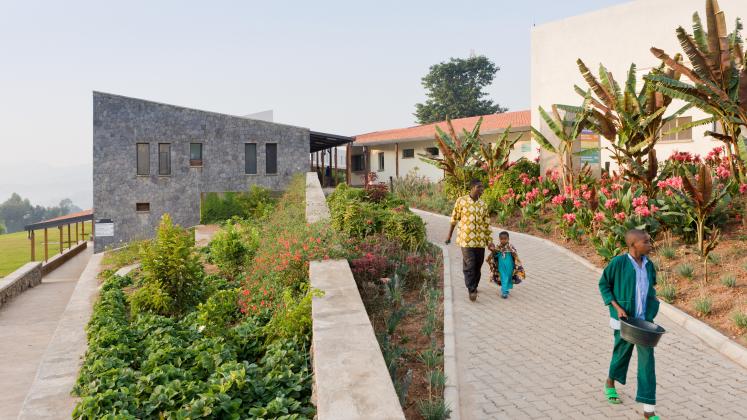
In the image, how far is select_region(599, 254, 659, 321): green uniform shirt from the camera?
16.9 feet

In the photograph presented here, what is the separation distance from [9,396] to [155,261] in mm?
2795

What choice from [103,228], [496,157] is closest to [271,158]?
[103,228]

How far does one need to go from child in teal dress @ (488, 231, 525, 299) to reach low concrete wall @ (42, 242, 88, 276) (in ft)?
75.9

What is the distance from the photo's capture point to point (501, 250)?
885 cm

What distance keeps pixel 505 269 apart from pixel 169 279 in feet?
17.0

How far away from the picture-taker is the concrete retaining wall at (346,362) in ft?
12.1

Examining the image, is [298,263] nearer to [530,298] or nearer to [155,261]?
[155,261]

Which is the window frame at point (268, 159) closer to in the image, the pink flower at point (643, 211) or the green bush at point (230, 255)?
the green bush at point (230, 255)

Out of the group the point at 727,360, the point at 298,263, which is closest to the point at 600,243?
the point at 727,360

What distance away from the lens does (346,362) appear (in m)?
4.39

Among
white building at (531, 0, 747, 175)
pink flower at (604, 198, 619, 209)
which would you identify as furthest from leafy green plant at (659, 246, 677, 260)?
white building at (531, 0, 747, 175)

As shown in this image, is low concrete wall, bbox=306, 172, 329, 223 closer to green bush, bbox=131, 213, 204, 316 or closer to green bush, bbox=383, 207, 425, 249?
green bush, bbox=383, 207, 425, 249

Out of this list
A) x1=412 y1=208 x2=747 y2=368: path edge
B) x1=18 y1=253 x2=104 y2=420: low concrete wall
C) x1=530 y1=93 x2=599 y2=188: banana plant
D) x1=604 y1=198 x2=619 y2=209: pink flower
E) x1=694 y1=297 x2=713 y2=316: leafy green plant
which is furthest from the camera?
x1=530 y1=93 x2=599 y2=188: banana plant

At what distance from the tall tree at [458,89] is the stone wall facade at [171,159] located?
2954 centimetres
